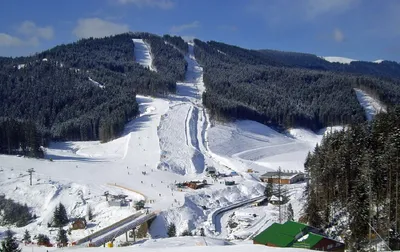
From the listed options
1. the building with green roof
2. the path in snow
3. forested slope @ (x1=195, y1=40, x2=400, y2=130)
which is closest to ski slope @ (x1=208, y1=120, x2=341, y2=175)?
the path in snow

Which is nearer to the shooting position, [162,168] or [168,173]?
[168,173]

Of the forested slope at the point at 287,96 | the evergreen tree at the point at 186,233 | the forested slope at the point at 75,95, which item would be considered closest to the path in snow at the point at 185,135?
the forested slope at the point at 287,96

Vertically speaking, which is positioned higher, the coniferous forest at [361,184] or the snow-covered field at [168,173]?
the coniferous forest at [361,184]

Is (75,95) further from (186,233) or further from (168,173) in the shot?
(186,233)

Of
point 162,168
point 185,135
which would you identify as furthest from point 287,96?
point 162,168

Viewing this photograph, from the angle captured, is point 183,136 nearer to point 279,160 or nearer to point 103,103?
point 279,160

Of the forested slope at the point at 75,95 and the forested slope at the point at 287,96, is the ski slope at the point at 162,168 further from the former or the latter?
the forested slope at the point at 287,96

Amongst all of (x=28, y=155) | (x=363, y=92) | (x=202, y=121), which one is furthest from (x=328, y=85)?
(x=28, y=155)
